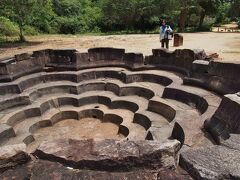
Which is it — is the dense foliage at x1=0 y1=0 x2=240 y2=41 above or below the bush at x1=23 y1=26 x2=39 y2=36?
above

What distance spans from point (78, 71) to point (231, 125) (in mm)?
6750

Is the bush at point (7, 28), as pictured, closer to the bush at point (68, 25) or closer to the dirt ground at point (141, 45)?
the dirt ground at point (141, 45)

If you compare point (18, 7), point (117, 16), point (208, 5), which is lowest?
point (117, 16)

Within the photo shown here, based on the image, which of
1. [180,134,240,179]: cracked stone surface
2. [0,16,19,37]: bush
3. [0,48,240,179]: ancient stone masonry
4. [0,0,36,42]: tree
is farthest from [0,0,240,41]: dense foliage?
[180,134,240,179]: cracked stone surface

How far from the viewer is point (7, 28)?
2378 cm

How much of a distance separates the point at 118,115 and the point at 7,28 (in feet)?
64.9

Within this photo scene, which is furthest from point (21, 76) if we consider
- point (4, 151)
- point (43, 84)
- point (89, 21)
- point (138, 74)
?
point (89, 21)

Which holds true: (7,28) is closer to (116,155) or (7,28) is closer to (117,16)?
(117,16)

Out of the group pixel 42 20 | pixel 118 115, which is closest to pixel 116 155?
pixel 118 115

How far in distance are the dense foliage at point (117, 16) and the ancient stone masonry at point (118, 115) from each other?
16.2 m

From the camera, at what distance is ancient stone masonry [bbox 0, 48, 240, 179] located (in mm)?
2930

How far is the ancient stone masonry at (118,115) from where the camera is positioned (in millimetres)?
2930

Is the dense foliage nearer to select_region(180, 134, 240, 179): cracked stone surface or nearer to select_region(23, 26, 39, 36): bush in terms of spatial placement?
select_region(23, 26, 39, 36): bush

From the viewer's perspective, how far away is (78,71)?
10.3 metres
